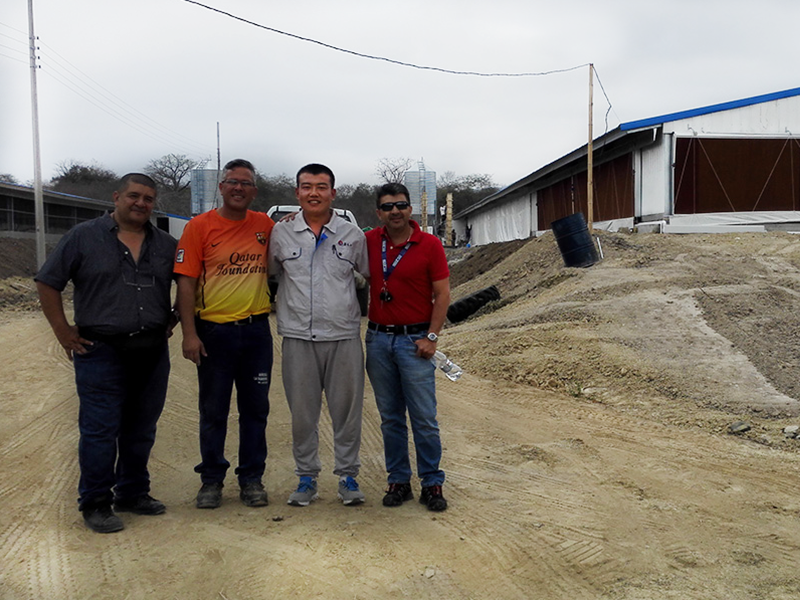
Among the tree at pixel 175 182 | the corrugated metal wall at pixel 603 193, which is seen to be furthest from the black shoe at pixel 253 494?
the tree at pixel 175 182

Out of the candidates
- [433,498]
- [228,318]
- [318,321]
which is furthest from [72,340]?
[433,498]

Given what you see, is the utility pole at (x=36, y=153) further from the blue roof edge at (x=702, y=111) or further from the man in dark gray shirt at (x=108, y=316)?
the man in dark gray shirt at (x=108, y=316)

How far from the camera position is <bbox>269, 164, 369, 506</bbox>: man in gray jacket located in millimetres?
4355

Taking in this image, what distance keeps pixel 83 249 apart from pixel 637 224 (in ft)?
57.9

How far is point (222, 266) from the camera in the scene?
429 cm

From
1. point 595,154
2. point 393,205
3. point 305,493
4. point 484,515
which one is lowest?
point 484,515

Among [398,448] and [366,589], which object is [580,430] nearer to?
[398,448]

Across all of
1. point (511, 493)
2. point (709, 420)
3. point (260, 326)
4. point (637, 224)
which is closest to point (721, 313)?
point (709, 420)

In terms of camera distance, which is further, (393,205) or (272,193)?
(272,193)

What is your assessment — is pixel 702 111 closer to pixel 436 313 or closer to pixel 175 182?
pixel 436 313

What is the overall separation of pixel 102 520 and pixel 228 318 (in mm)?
1352

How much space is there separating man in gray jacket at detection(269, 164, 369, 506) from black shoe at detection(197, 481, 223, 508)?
46 centimetres

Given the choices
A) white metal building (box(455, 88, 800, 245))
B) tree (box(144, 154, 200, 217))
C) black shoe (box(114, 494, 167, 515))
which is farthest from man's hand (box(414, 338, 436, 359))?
tree (box(144, 154, 200, 217))

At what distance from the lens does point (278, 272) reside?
4.46 meters
